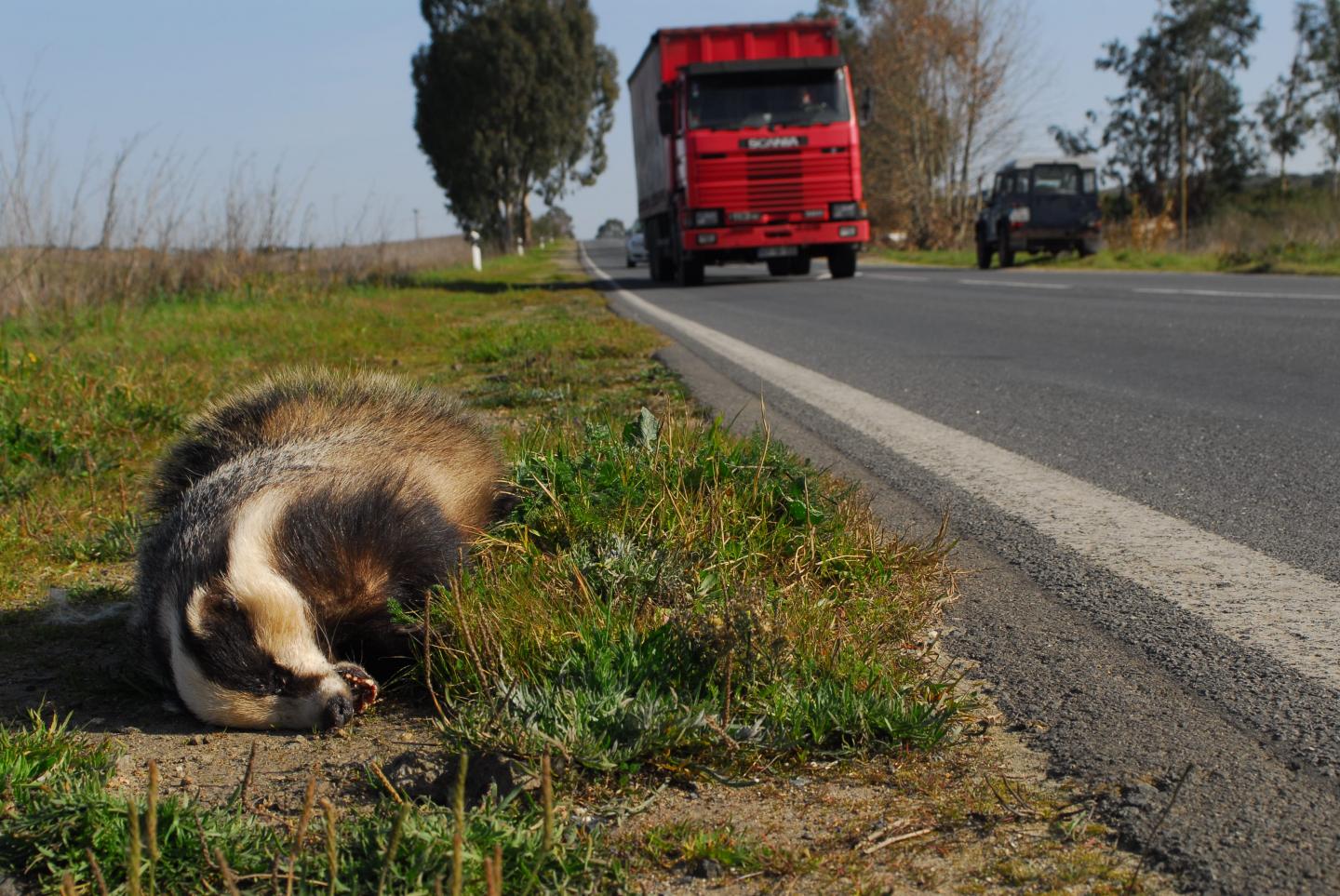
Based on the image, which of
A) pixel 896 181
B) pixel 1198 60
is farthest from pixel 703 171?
pixel 1198 60

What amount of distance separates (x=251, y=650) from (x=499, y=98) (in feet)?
197

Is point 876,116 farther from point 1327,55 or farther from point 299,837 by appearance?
point 299,837

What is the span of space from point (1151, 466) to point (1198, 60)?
61.5 m

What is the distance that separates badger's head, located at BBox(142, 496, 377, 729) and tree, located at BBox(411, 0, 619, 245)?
193 ft

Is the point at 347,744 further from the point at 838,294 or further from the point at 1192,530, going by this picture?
the point at 838,294

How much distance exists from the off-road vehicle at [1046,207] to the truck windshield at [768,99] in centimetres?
880

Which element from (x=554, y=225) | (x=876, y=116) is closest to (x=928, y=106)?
(x=876, y=116)

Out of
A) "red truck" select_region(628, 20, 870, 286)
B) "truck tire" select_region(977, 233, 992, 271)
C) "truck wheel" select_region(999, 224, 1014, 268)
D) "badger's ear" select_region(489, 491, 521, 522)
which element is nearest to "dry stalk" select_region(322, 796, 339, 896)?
"badger's ear" select_region(489, 491, 521, 522)

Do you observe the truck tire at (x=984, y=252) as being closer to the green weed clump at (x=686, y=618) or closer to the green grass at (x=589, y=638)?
the green grass at (x=589, y=638)

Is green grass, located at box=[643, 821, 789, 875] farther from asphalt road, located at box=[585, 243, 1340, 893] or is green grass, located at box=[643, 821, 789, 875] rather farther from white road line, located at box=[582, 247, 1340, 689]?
white road line, located at box=[582, 247, 1340, 689]

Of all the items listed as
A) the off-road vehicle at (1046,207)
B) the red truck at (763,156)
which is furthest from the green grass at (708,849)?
the off-road vehicle at (1046,207)

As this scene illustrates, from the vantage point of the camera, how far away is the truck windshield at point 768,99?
1855cm

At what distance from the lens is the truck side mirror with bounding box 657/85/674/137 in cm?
1909

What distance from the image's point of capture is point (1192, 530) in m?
3.19
